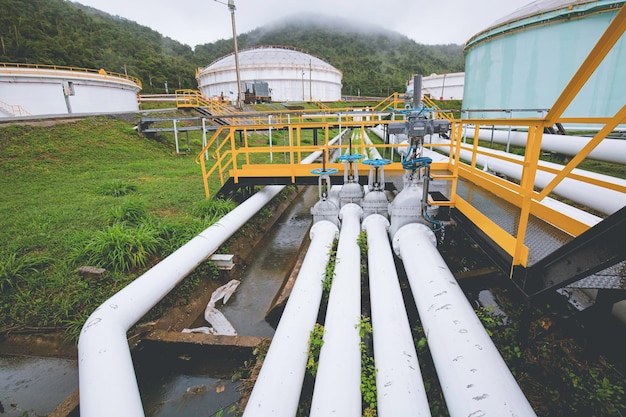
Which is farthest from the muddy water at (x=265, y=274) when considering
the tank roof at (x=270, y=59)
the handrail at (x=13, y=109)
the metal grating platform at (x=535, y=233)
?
the tank roof at (x=270, y=59)

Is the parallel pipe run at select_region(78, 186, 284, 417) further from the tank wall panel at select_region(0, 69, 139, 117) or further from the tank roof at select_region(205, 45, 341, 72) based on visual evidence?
the tank roof at select_region(205, 45, 341, 72)

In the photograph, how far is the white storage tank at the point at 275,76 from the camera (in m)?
43.3

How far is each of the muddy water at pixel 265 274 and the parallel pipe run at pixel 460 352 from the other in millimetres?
2403

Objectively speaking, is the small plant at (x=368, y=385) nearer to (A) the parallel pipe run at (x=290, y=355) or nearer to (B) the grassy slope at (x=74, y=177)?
(A) the parallel pipe run at (x=290, y=355)

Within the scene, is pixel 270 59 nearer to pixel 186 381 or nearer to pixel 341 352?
pixel 186 381

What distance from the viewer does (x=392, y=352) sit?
2816 mm

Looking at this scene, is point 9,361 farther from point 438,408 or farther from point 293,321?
point 438,408

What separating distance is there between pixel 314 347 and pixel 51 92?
26.0 metres

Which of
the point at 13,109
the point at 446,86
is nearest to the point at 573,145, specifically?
the point at 13,109

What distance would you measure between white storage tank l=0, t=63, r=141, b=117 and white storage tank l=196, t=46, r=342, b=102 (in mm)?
17189

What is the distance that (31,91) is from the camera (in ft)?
66.9

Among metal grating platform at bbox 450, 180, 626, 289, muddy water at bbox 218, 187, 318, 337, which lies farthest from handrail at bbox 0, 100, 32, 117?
metal grating platform at bbox 450, 180, 626, 289

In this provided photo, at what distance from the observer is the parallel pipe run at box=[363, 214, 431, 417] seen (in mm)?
2371

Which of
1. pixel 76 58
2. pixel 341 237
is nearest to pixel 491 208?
pixel 341 237
